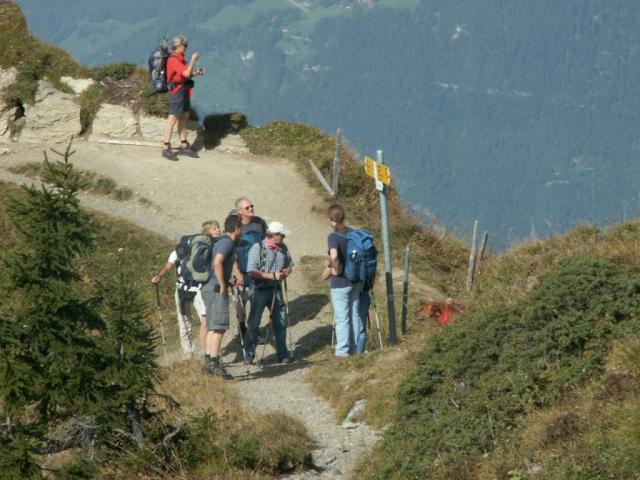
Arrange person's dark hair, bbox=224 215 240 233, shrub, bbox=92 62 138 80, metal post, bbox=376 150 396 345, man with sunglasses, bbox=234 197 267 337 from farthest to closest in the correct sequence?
1. shrub, bbox=92 62 138 80
2. man with sunglasses, bbox=234 197 267 337
3. metal post, bbox=376 150 396 345
4. person's dark hair, bbox=224 215 240 233

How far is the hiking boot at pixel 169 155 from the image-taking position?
25578 millimetres

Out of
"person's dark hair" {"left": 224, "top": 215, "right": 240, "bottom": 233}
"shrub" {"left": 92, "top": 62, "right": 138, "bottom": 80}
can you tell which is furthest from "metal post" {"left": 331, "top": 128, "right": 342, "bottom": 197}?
"person's dark hair" {"left": 224, "top": 215, "right": 240, "bottom": 233}

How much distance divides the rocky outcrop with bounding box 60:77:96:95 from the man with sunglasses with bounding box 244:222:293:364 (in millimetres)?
13377

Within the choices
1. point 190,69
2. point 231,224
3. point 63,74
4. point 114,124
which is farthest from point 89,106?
point 231,224

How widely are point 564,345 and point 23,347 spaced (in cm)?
422

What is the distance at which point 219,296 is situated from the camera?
1436 cm

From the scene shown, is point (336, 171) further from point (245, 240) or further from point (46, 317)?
point (46, 317)

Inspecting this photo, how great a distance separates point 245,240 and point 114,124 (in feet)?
38.1

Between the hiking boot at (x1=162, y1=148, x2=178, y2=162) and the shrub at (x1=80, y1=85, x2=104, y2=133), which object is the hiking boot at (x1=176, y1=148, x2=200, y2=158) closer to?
the hiking boot at (x1=162, y1=148, x2=178, y2=162)

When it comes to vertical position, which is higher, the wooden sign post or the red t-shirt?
the red t-shirt

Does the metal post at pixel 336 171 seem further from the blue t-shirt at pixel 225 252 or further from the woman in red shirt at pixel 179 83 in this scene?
the blue t-shirt at pixel 225 252

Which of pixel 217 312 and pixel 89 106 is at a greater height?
pixel 89 106

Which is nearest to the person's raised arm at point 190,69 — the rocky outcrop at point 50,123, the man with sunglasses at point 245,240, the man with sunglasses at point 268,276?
the rocky outcrop at point 50,123

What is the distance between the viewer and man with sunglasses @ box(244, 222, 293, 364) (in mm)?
15234
